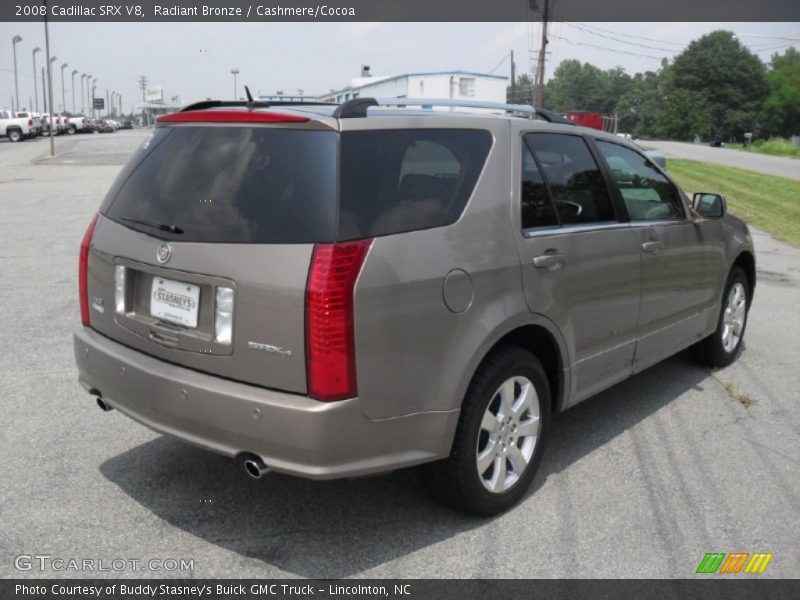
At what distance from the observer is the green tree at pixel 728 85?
125 m

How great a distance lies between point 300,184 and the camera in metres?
3.16

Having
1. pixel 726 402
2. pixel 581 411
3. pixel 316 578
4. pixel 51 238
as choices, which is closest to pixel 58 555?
pixel 316 578

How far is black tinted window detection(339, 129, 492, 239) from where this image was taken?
3.15m

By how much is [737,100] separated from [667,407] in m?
133

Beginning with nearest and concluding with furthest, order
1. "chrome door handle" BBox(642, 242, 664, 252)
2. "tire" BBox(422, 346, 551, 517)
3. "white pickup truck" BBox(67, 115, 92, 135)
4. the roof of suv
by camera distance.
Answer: the roof of suv, "tire" BBox(422, 346, 551, 517), "chrome door handle" BBox(642, 242, 664, 252), "white pickup truck" BBox(67, 115, 92, 135)

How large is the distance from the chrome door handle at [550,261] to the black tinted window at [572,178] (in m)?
0.24

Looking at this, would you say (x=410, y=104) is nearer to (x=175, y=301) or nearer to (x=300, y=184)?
(x=300, y=184)

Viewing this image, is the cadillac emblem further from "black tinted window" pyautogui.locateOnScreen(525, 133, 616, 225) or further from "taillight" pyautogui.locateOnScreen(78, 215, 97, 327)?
"black tinted window" pyautogui.locateOnScreen(525, 133, 616, 225)

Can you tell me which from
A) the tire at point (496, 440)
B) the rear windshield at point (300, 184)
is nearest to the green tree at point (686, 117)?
the tire at point (496, 440)

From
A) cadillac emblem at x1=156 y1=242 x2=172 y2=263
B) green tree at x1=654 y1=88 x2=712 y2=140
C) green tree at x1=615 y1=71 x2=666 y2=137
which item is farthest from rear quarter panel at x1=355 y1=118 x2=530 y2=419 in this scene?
green tree at x1=615 y1=71 x2=666 y2=137

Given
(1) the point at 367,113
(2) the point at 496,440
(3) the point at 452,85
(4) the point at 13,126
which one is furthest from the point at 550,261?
(4) the point at 13,126
